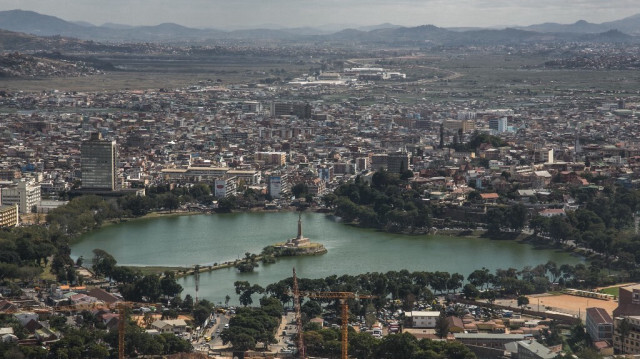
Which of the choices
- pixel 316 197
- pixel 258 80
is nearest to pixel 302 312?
pixel 316 197

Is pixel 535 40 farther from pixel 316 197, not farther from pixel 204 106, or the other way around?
pixel 316 197

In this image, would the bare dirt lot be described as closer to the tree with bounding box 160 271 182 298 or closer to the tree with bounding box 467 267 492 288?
the tree with bounding box 467 267 492 288

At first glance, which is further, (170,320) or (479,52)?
(479,52)

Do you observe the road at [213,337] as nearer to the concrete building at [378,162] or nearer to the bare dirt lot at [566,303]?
the bare dirt lot at [566,303]

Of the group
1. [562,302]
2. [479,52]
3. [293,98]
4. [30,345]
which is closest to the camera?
[30,345]

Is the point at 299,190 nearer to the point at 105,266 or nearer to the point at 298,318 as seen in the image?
the point at 105,266

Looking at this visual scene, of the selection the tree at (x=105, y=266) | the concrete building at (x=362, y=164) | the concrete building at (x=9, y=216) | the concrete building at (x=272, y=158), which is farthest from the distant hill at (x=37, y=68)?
the tree at (x=105, y=266)
